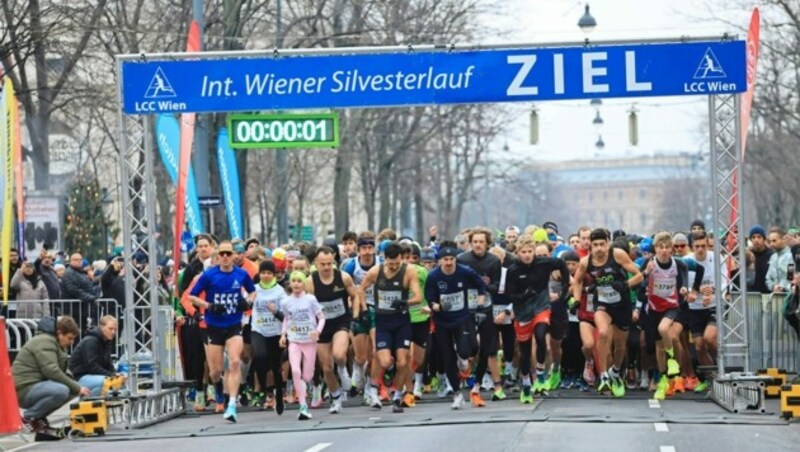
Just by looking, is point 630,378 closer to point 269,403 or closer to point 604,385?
point 604,385

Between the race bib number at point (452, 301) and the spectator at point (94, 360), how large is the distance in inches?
142

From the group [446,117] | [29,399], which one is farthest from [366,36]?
[29,399]

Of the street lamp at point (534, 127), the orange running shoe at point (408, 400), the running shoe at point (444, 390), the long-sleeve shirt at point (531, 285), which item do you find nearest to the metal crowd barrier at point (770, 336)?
the long-sleeve shirt at point (531, 285)

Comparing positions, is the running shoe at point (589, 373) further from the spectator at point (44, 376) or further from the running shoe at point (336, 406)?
the spectator at point (44, 376)

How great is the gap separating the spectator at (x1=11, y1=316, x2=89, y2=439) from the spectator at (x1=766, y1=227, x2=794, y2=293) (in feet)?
31.1

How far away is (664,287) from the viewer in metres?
21.8

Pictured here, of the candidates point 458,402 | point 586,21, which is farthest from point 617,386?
point 586,21

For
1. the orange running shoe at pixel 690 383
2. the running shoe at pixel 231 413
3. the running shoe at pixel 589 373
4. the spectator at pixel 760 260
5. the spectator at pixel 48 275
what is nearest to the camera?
the running shoe at pixel 231 413

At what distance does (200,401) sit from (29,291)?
4.49 m

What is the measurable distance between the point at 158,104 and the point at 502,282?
14.6 feet

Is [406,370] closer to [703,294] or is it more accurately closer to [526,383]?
[526,383]

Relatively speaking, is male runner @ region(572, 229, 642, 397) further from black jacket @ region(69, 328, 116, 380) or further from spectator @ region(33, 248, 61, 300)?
spectator @ region(33, 248, 61, 300)

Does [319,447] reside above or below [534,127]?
below

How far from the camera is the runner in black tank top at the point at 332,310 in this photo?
20.9m
